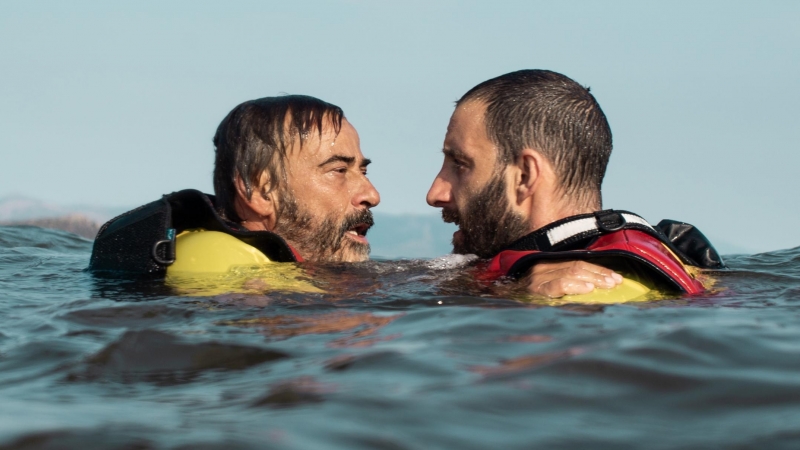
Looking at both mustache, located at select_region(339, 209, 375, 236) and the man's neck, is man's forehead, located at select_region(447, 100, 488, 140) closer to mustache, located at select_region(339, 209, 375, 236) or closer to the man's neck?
the man's neck

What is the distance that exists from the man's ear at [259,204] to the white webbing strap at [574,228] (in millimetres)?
2634

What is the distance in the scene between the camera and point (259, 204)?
304 inches

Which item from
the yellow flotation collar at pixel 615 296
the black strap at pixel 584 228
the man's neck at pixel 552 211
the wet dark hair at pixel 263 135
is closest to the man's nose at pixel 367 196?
the wet dark hair at pixel 263 135

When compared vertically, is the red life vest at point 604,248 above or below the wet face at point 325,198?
below

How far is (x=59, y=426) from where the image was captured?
3.23 m

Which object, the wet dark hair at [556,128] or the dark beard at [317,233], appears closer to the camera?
the wet dark hair at [556,128]

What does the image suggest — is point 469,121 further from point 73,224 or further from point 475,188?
point 73,224

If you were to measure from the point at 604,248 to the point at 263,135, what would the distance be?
3.21 meters

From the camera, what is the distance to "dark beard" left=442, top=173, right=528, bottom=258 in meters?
6.67

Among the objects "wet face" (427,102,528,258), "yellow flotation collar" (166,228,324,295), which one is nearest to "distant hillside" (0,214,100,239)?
"yellow flotation collar" (166,228,324,295)

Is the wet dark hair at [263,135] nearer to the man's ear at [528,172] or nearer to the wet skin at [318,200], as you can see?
the wet skin at [318,200]

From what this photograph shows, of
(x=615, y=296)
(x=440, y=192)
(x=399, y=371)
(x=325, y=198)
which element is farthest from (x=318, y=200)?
(x=399, y=371)

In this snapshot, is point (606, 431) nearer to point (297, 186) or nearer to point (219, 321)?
point (219, 321)

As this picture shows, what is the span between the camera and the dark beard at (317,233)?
7.73m
